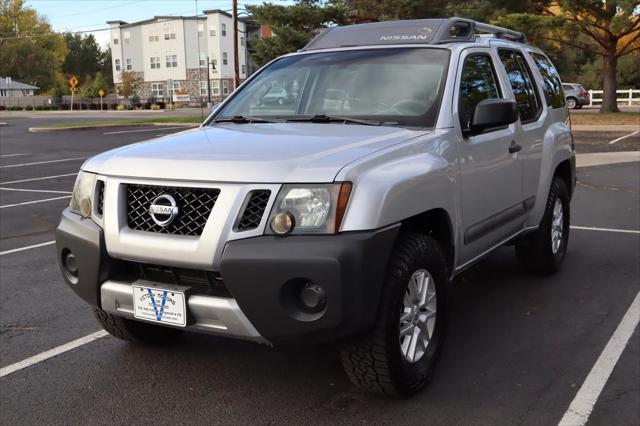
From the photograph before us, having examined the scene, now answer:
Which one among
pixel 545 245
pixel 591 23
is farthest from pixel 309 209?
pixel 591 23

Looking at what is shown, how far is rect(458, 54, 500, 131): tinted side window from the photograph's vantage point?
417cm

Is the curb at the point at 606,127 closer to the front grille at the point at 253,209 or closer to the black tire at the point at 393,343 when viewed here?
the black tire at the point at 393,343

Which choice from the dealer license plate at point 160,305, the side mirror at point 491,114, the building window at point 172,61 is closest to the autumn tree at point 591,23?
the side mirror at point 491,114

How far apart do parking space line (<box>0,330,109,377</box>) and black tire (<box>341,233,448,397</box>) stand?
1.96 meters

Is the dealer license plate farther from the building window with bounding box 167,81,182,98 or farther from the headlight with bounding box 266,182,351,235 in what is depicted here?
the building window with bounding box 167,81,182,98

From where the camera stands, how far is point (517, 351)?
4.14 metres

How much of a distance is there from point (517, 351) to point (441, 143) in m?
1.40

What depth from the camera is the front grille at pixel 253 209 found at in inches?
118

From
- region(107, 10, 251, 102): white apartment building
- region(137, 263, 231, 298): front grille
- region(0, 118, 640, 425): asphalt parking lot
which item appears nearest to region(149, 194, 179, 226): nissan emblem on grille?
region(137, 263, 231, 298): front grille

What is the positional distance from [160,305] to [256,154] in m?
0.85

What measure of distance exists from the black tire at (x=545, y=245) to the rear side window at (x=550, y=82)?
26.4 inches

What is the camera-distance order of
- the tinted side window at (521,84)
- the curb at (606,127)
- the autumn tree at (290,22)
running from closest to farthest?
the tinted side window at (521,84) < the curb at (606,127) < the autumn tree at (290,22)

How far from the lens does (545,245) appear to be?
5535 mm

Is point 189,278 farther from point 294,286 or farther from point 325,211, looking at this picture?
point 325,211
